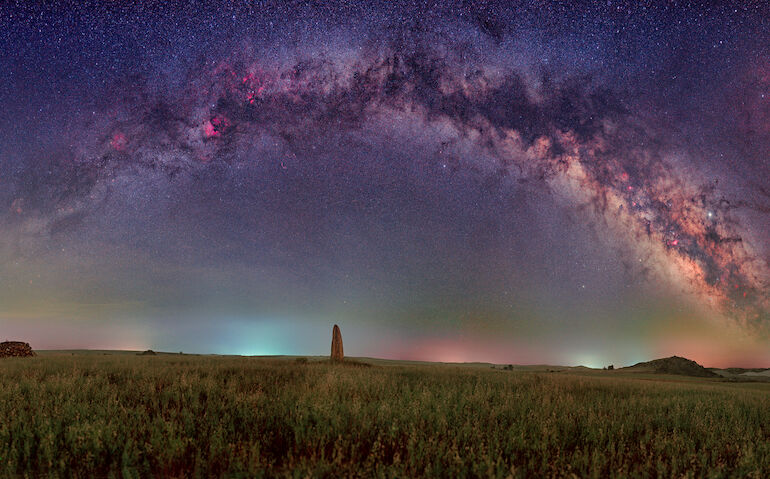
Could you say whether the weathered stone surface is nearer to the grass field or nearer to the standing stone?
the standing stone

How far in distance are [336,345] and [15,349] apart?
1850cm

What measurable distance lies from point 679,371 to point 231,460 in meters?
51.1

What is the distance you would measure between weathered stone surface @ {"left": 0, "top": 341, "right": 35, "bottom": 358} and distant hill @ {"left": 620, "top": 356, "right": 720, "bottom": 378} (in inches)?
2023

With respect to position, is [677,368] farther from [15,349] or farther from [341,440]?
[15,349]

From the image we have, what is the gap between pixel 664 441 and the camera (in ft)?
15.2

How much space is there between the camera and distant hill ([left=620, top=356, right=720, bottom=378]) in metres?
41.8

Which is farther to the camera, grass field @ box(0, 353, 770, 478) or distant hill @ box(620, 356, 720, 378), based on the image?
distant hill @ box(620, 356, 720, 378)

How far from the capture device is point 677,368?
141 ft

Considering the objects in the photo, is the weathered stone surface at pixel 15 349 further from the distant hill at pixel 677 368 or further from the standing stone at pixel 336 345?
the distant hill at pixel 677 368

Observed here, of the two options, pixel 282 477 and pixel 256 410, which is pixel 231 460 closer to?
pixel 282 477

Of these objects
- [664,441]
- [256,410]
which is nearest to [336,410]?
[256,410]

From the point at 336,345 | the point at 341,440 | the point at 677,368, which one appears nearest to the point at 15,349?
the point at 336,345

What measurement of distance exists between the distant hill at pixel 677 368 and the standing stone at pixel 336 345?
3658 cm

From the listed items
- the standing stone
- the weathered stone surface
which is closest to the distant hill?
the standing stone
